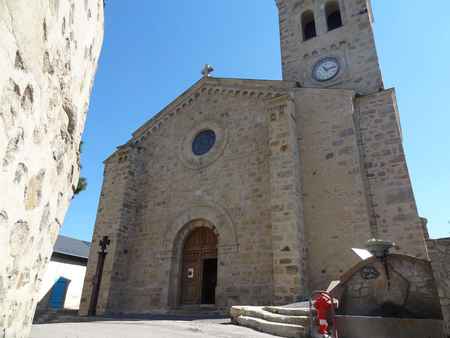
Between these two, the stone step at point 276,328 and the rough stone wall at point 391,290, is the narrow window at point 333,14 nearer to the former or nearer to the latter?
the rough stone wall at point 391,290

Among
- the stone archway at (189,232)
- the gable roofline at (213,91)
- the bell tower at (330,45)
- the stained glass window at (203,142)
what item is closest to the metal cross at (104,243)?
the stone archway at (189,232)

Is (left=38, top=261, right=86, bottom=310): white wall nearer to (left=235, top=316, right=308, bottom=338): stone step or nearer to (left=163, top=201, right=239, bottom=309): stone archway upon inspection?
(left=163, top=201, right=239, bottom=309): stone archway

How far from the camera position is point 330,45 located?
1414cm

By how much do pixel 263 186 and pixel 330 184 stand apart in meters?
2.12

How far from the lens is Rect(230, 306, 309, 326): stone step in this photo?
592cm

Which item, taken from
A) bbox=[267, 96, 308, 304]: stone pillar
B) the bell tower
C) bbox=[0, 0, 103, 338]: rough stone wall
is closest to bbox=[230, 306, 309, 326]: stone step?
bbox=[267, 96, 308, 304]: stone pillar

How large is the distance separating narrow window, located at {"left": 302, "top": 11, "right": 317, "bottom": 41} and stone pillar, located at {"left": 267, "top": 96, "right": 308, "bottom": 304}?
6.07 meters

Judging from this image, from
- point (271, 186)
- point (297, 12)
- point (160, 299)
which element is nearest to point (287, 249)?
point (271, 186)

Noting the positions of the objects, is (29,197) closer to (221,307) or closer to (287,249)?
(287,249)

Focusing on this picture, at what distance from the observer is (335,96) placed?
1115 cm

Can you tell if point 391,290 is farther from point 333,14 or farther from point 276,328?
point 333,14

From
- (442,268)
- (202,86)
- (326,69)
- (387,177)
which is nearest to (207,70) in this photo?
(202,86)

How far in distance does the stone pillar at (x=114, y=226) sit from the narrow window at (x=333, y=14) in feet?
35.4

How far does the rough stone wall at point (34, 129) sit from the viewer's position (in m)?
1.10
